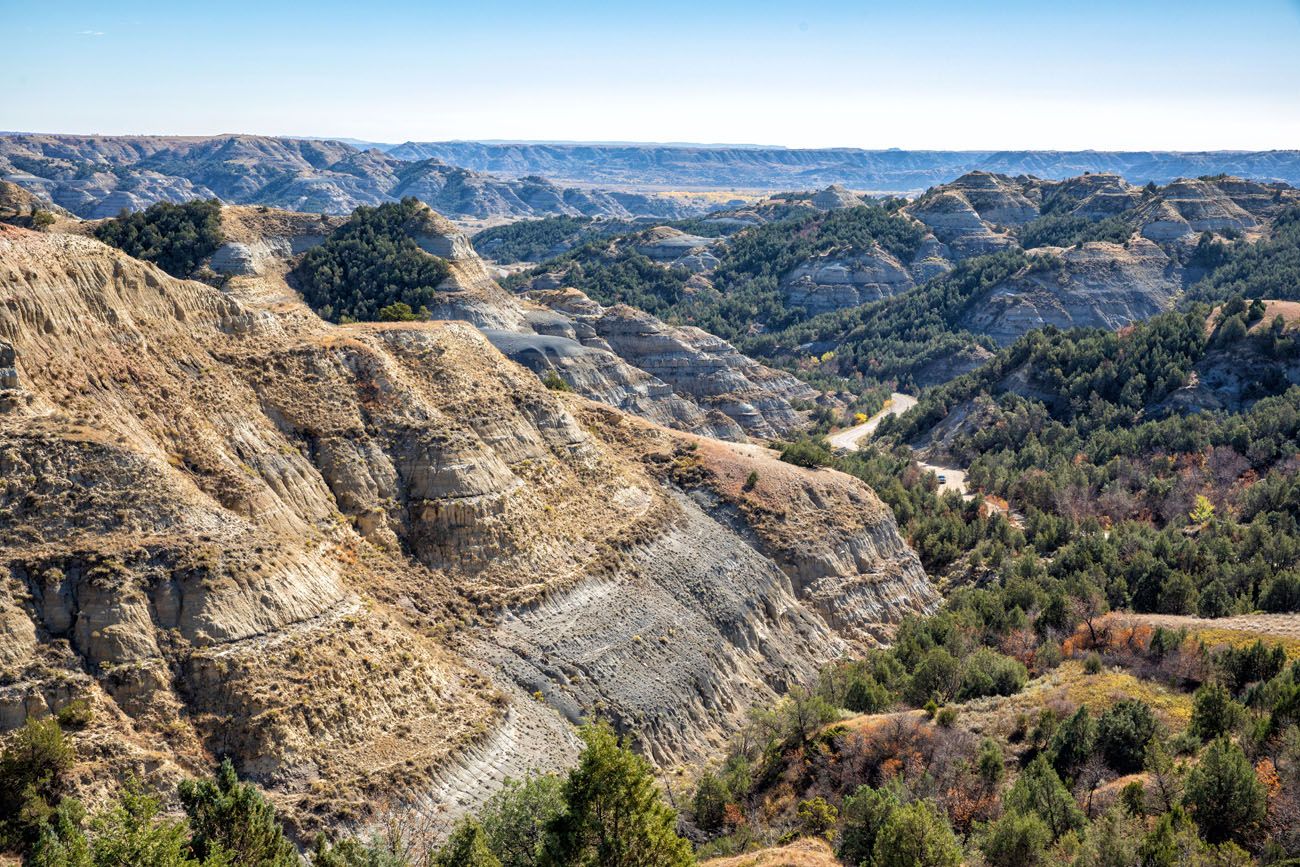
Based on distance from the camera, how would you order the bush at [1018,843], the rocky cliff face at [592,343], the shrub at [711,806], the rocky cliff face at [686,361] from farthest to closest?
the rocky cliff face at [686,361] → the rocky cliff face at [592,343] → the shrub at [711,806] → the bush at [1018,843]

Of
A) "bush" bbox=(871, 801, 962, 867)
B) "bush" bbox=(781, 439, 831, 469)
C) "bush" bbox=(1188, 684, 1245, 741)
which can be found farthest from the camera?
"bush" bbox=(781, 439, 831, 469)

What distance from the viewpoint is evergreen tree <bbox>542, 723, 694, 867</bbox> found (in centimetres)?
2633

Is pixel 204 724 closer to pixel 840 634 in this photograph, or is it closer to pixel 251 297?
pixel 840 634

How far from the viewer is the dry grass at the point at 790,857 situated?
103 feet

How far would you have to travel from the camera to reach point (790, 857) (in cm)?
3181

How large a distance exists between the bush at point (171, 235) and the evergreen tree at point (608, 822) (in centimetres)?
7491

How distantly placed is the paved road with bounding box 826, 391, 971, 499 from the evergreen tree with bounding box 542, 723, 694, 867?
61.4m

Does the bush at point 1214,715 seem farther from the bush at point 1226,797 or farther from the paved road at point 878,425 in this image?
the paved road at point 878,425

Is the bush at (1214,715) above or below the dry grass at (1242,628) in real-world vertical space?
above

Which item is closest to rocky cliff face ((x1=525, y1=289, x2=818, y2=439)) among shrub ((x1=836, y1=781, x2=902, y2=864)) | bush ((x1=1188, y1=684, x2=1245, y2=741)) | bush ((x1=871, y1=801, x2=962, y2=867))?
bush ((x1=1188, y1=684, x2=1245, y2=741))

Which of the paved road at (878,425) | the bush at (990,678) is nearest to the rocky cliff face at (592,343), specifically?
the paved road at (878,425)

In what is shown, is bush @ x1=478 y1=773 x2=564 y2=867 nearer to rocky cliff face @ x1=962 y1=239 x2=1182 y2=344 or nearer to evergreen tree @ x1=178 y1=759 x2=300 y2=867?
evergreen tree @ x1=178 y1=759 x2=300 y2=867

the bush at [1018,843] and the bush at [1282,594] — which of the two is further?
the bush at [1282,594]

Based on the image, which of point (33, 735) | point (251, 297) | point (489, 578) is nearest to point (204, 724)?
point (33, 735)
